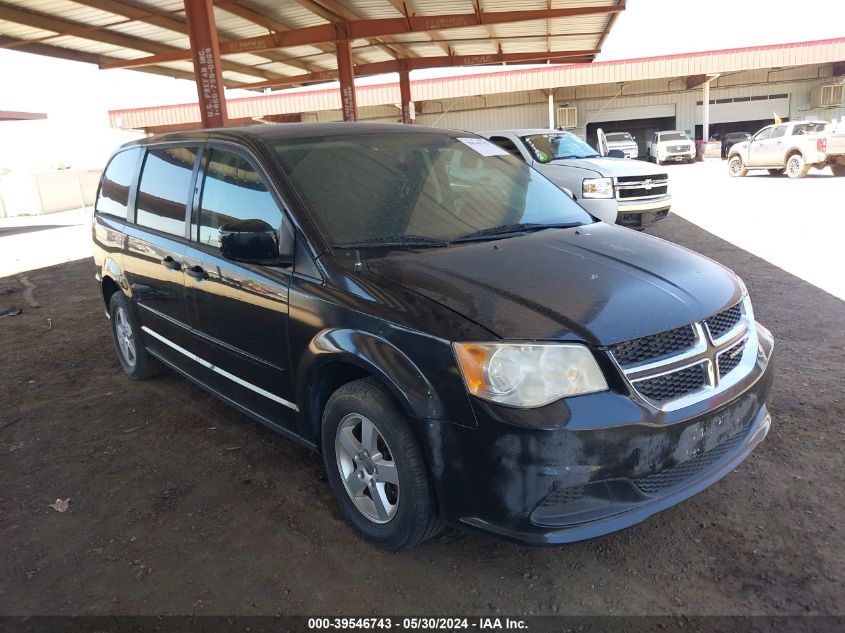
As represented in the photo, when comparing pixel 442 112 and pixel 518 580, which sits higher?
pixel 442 112

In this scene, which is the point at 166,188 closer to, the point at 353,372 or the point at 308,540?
the point at 353,372

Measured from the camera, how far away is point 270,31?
49.5 ft

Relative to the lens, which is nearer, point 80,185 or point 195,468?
point 195,468

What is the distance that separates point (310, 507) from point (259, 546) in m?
0.34

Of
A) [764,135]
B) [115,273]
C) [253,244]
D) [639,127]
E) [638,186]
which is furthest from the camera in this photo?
[639,127]

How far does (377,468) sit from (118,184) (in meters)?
3.41

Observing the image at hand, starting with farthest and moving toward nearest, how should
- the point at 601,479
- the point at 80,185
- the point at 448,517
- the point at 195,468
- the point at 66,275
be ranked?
the point at 80,185 → the point at 66,275 → the point at 195,468 → the point at 448,517 → the point at 601,479

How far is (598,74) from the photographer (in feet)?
104

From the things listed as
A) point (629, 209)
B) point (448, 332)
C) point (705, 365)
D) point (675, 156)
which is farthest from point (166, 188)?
point (675, 156)

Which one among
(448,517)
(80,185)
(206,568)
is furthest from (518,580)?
(80,185)

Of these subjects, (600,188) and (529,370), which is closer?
(529,370)

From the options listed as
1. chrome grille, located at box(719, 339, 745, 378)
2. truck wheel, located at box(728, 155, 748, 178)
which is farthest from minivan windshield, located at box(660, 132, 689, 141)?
chrome grille, located at box(719, 339, 745, 378)

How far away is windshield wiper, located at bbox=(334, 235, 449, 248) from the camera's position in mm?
2898

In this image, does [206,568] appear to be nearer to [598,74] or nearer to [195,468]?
[195,468]
